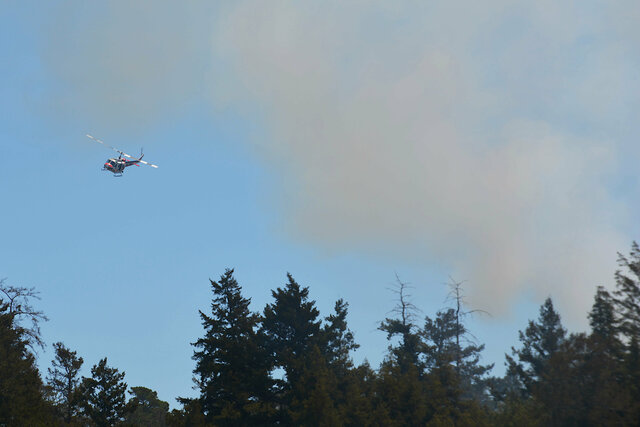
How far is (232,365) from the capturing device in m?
59.1

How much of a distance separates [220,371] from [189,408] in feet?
13.9

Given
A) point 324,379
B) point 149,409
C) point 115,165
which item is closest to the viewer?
point 324,379

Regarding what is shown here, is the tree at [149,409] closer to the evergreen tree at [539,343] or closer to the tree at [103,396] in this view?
the tree at [103,396]

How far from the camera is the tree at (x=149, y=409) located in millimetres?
102438

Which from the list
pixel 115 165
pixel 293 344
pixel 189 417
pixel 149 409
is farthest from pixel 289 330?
pixel 149 409

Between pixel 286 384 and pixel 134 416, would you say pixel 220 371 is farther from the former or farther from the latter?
pixel 134 416

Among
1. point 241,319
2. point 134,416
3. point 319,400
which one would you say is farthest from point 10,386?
point 134,416

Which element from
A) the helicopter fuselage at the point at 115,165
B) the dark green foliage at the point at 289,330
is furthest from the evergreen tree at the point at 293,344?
the helicopter fuselage at the point at 115,165

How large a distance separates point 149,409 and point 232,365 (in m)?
58.1

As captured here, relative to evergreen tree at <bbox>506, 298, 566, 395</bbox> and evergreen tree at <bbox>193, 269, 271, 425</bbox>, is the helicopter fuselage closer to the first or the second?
evergreen tree at <bbox>193, 269, 271, 425</bbox>

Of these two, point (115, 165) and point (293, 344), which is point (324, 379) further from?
point (115, 165)

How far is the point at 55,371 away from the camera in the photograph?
67.3 m

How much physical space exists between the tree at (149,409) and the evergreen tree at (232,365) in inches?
1693

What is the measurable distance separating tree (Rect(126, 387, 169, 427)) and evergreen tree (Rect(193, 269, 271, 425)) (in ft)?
141
